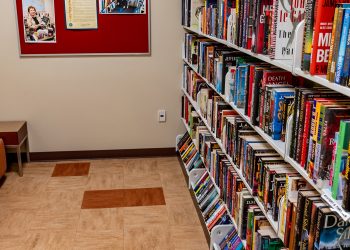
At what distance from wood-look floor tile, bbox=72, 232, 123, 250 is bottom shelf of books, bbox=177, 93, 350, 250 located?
2.06 ft

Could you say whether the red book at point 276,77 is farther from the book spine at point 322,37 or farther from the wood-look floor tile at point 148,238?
the wood-look floor tile at point 148,238

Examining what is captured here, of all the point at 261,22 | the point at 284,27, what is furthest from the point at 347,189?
the point at 261,22

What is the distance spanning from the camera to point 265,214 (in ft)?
5.92

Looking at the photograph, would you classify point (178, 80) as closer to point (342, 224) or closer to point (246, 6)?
point (246, 6)

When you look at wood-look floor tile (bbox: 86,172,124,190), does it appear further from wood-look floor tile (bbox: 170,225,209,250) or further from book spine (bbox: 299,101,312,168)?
book spine (bbox: 299,101,312,168)

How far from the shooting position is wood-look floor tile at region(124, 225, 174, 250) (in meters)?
2.76

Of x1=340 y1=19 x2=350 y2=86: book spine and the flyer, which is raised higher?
the flyer

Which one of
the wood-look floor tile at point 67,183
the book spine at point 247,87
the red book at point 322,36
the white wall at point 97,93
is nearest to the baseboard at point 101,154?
the white wall at point 97,93

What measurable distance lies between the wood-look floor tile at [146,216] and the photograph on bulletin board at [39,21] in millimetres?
1815

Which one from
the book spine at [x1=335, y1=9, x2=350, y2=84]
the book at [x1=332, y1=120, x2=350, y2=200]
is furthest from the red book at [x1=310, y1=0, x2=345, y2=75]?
the book at [x1=332, y1=120, x2=350, y2=200]

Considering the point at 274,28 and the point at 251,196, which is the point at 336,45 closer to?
the point at 274,28

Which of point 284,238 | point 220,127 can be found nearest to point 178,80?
point 220,127

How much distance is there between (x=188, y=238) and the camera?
2871 mm

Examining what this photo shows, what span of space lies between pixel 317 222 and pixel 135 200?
2.25m
